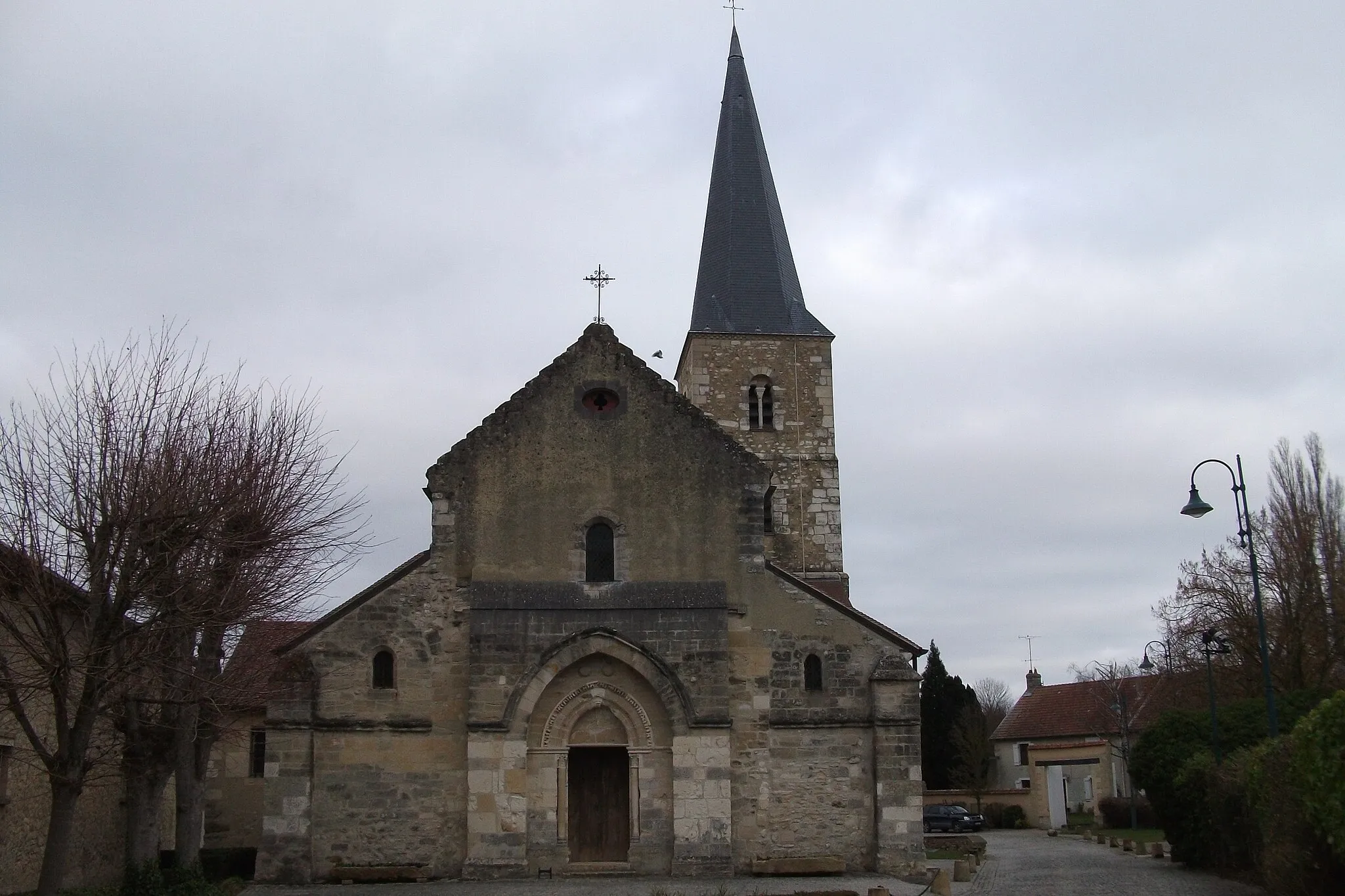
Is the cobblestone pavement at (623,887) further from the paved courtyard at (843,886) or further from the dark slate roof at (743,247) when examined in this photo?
the dark slate roof at (743,247)

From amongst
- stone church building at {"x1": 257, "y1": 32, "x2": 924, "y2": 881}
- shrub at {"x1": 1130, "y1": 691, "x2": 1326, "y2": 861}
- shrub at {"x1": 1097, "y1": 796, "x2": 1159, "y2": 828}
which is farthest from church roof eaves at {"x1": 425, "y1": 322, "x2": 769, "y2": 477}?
shrub at {"x1": 1097, "y1": 796, "x2": 1159, "y2": 828}

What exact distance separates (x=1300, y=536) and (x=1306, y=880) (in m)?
19.4

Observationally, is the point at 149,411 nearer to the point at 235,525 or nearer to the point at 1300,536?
the point at 235,525

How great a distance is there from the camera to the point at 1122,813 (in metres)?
42.7

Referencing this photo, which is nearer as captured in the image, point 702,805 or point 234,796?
point 702,805

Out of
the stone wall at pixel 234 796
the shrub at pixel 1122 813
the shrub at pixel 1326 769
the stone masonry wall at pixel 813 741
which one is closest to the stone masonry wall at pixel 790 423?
the stone masonry wall at pixel 813 741

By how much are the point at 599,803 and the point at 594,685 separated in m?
2.05

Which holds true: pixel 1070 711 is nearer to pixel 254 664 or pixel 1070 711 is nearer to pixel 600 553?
pixel 600 553

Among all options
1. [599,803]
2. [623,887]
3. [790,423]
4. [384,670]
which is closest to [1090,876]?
[623,887]

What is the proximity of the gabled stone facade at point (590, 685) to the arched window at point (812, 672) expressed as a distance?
0.06m

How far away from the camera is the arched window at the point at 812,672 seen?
21.5m

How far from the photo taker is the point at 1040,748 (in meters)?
47.9

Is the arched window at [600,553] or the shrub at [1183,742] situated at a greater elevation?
the arched window at [600,553]

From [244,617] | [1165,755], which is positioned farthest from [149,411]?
[1165,755]
